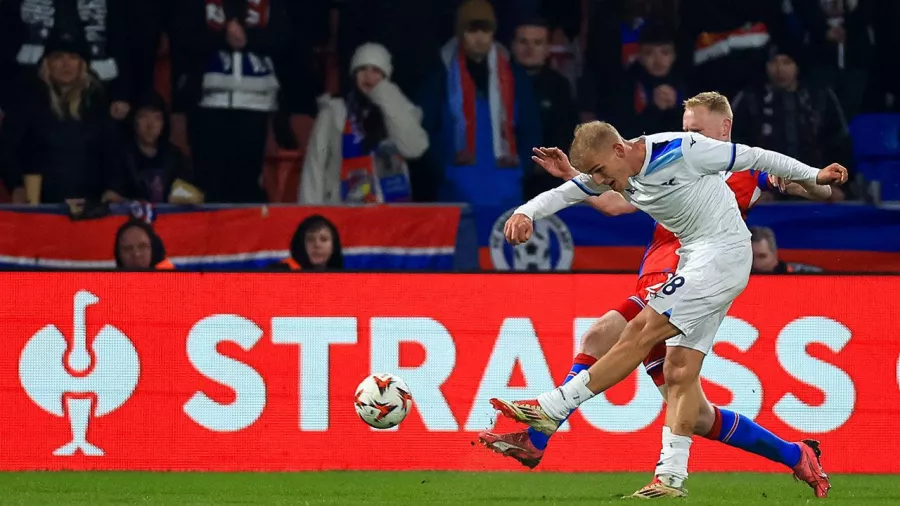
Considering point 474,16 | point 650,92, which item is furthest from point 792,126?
point 474,16

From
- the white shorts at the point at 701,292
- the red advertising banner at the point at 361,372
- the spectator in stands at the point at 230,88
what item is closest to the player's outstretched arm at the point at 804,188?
the white shorts at the point at 701,292

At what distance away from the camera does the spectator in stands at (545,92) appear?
1348cm

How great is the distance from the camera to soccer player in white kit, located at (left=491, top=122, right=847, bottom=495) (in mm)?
7648

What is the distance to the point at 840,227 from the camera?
1216cm

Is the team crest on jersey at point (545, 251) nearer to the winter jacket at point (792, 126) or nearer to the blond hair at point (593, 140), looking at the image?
the winter jacket at point (792, 126)

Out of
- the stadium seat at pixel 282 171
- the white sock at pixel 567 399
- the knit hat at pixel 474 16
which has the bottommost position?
the white sock at pixel 567 399

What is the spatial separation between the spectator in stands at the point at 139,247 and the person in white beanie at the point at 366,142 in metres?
1.75

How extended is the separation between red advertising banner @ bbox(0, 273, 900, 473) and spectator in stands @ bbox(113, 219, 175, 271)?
4.84 feet

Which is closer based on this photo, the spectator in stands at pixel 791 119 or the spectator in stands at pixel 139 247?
the spectator in stands at pixel 139 247

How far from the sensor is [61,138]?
13102mm

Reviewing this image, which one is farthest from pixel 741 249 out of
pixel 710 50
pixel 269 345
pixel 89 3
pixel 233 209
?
pixel 89 3

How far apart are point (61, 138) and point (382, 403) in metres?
5.28

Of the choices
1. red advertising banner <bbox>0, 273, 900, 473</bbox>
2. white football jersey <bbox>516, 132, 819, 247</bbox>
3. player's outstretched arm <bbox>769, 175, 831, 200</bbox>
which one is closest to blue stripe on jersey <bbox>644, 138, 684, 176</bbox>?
white football jersey <bbox>516, 132, 819, 247</bbox>

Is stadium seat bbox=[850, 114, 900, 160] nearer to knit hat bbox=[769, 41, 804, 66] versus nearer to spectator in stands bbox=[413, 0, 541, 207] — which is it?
knit hat bbox=[769, 41, 804, 66]
